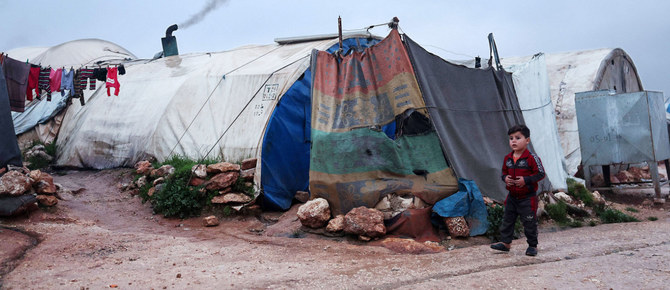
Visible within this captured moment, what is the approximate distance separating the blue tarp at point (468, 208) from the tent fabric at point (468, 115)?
1.09 feet

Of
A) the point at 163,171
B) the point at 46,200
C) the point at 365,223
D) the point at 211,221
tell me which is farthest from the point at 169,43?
the point at 365,223

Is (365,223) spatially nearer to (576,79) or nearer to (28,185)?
(28,185)

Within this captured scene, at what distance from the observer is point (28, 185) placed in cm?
662

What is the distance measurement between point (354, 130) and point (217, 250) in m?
2.18

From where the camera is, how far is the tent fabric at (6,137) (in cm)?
650

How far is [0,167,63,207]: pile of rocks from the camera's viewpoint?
6320 millimetres

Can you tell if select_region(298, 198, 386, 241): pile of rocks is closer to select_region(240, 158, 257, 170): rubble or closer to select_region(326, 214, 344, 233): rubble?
select_region(326, 214, 344, 233): rubble

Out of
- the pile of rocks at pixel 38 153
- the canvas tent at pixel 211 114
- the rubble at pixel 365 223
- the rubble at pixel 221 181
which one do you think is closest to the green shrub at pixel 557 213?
the rubble at pixel 365 223

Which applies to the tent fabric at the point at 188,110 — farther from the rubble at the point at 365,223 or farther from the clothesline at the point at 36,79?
the rubble at the point at 365,223

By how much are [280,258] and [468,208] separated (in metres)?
2.30

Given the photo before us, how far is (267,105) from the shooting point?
8625 millimetres

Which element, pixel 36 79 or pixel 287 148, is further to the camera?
pixel 36 79

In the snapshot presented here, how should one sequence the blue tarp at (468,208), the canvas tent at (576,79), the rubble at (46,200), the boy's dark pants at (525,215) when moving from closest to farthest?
the boy's dark pants at (525,215), the blue tarp at (468,208), the rubble at (46,200), the canvas tent at (576,79)

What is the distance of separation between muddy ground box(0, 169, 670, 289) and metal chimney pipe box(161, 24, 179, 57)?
7591 millimetres
